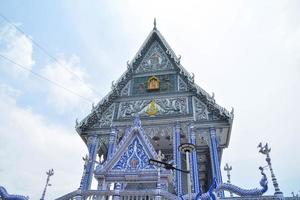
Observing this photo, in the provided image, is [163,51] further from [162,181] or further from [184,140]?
[162,181]

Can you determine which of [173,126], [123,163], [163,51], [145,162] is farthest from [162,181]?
[163,51]

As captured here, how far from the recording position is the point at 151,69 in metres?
21.0

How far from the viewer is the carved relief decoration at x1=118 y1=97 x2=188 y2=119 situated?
18203 millimetres

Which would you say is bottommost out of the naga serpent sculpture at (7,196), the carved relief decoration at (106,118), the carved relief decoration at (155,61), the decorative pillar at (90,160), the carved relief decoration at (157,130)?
the naga serpent sculpture at (7,196)

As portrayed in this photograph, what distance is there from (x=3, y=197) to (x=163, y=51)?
14693 mm

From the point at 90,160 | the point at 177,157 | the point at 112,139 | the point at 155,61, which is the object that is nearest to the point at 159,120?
the point at 177,157

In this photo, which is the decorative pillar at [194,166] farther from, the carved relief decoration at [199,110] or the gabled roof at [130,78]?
the gabled roof at [130,78]

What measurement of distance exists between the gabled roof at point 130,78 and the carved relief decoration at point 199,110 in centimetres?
24

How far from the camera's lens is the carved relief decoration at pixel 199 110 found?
1767 centimetres

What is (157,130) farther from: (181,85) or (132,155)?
(132,155)

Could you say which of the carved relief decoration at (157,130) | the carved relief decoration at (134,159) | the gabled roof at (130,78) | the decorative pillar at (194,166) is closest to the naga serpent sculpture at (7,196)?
the carved relief decoration at (134,159)

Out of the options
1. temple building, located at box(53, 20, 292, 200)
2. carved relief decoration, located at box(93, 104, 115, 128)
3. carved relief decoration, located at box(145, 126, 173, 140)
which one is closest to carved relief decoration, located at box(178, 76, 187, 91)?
temple building, located at box(53, 20, 292, 200)

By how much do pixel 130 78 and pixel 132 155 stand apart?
9408 millimetres

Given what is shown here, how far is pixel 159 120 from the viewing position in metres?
18.0
